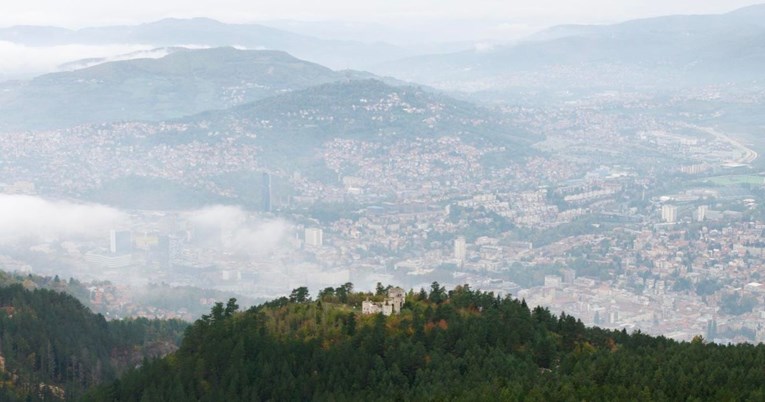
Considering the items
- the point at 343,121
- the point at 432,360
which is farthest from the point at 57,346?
the point at 343,121

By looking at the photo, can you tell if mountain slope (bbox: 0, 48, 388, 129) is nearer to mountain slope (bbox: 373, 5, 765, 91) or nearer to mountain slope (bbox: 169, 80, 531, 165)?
mountain slope (bbox: 169, 80, 531, 165)

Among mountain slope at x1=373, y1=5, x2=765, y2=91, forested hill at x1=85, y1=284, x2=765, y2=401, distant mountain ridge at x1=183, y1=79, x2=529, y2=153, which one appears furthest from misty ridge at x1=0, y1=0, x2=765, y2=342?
forested hill at x1=85, y1=284, x2=765, y2=401

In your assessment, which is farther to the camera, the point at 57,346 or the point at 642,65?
the point at 642,65

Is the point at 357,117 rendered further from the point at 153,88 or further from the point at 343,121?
the point at 153,88

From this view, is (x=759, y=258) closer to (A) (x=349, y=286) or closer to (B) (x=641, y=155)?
(B) (x=641, y=155)

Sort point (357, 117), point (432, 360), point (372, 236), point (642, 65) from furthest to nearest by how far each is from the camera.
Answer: point (642, 65)
point (357, 117)
point (372, 236)
point (432, 360)

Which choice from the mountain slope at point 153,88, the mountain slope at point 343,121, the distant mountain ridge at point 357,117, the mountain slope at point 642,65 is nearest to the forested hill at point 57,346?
the mountain slope at point 343,121
